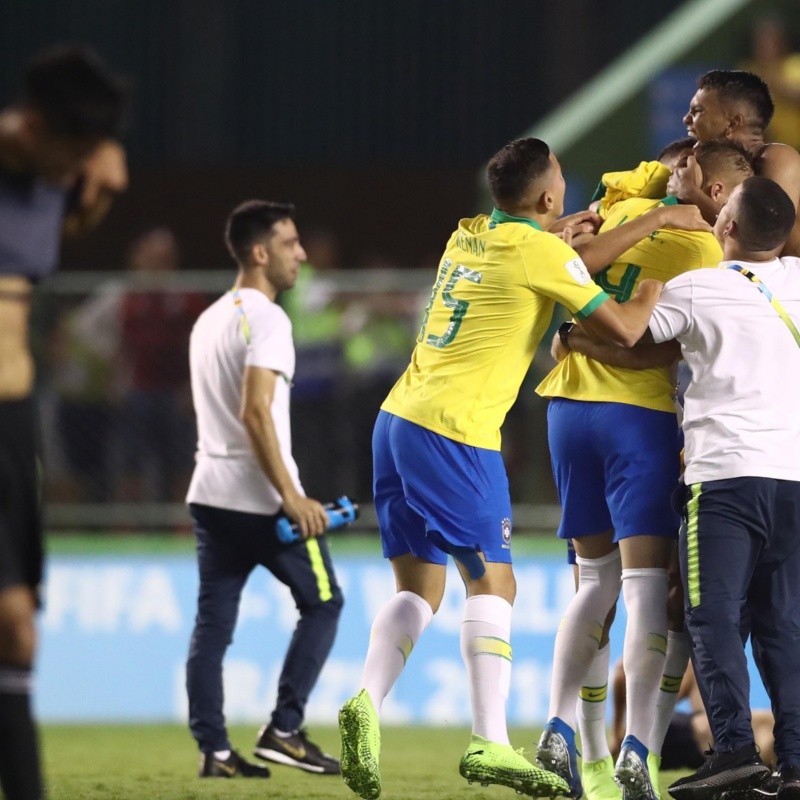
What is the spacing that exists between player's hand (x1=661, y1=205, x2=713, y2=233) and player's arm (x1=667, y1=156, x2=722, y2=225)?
0.47 ft

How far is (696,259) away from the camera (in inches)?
229

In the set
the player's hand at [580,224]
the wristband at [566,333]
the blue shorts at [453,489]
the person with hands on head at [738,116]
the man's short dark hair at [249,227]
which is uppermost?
the person with hands on head at [738,116]

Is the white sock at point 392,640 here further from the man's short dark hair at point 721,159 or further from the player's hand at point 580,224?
the man's short dark hair at point 721,159

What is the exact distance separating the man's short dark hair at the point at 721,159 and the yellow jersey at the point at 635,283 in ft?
0.62

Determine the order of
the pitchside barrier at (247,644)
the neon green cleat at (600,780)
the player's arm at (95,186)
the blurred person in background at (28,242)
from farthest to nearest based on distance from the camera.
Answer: the pitchside barrier at (247,644) → the neon green cleat at (600,780) → the player's arm at (95,186) → the blurred person in background at (28,242)

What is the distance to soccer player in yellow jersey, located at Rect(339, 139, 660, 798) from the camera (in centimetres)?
543

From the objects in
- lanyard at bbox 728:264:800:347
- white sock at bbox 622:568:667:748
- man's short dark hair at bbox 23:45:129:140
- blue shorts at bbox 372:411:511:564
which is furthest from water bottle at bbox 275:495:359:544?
man's short dark hair at bbox 23:45:129:140

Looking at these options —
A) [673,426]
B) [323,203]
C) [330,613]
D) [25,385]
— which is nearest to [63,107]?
[25,385]

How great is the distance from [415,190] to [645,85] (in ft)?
12.4

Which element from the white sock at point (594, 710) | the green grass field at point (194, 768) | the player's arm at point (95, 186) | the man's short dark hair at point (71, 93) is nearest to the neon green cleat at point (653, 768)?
the white sock at point (594, 710)

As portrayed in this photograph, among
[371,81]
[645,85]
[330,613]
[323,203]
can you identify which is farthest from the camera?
[371,81]

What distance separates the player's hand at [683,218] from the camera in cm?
560

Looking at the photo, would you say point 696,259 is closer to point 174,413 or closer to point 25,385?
point 25,385

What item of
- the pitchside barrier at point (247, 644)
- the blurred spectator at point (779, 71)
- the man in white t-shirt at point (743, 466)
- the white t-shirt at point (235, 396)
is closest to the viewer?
the man in white t-shirt at point (743, 466)
